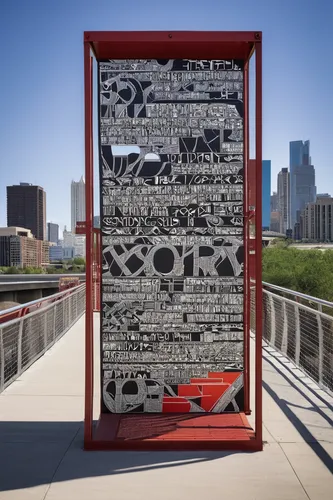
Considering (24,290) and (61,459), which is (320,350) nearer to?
(61,459)

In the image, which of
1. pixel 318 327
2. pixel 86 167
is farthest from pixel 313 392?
pixel 86 167

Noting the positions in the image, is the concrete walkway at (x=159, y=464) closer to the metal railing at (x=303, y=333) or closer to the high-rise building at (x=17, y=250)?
the metal railing at (x=303, y=333)

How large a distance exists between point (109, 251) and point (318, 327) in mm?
2731

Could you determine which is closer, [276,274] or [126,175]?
[126,175]

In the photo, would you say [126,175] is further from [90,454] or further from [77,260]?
[77,260]

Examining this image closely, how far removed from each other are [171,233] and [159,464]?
158cm

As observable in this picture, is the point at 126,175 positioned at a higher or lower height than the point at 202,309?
higher

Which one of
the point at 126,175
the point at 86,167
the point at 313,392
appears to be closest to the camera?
the point at 86,167

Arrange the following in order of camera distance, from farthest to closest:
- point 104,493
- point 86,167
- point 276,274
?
point 276,274 < point 86,167 < point 104,493

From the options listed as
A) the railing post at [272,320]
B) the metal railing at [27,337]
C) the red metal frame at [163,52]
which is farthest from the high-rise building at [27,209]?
the red metal frame at [163,52]

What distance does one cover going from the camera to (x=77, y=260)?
76.9 meters

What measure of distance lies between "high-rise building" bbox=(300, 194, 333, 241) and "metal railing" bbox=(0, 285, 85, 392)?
235ft

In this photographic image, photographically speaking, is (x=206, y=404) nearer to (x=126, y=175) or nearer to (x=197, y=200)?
(x=197, y=200)

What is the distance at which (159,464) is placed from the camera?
11.3 feet
